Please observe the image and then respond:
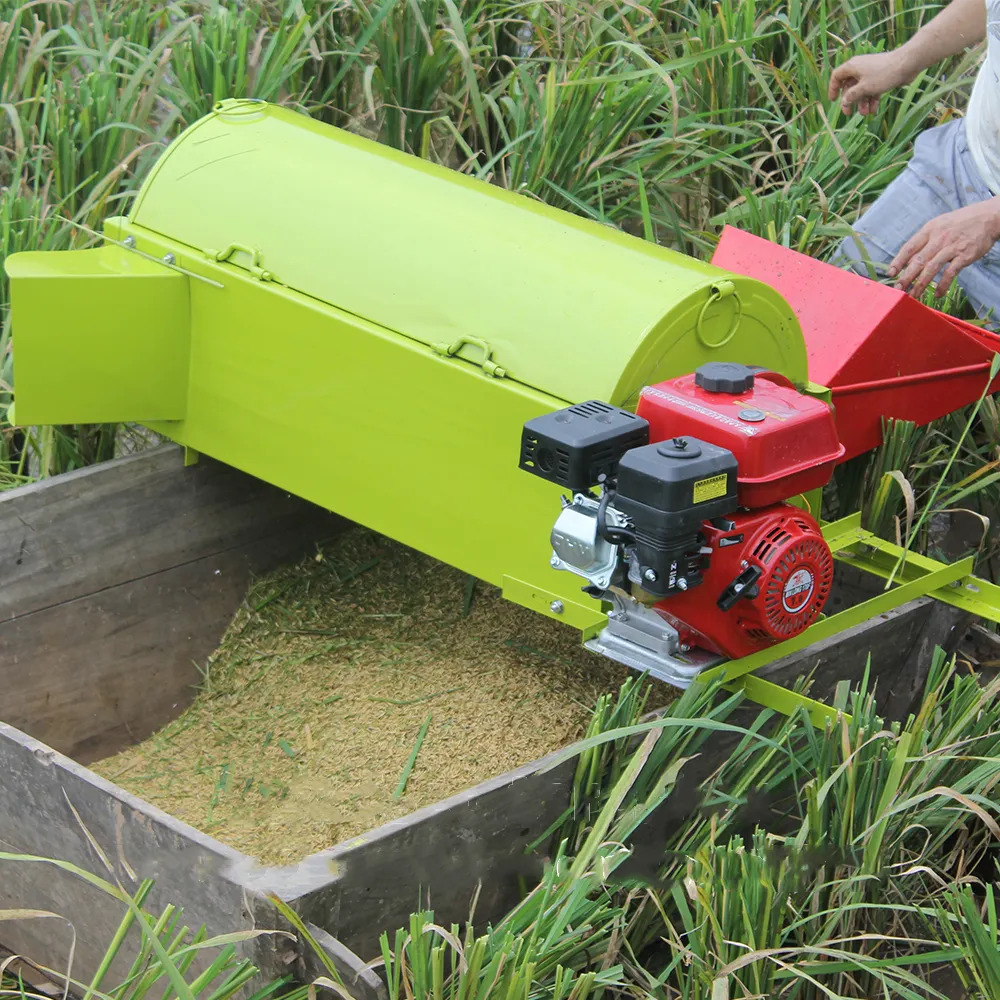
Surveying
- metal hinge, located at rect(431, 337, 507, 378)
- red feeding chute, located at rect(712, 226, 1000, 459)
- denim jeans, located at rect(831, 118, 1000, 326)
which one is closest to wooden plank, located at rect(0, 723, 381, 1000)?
metal hinge, located at rect(431, 337, 507, 378)

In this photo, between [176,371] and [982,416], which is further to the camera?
[982,416]

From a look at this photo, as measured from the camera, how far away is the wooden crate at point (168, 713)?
6.03ft

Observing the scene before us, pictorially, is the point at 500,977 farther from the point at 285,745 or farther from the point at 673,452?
the point at 285,745

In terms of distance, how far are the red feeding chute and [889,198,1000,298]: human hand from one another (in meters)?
0.09

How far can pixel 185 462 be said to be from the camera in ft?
9.54

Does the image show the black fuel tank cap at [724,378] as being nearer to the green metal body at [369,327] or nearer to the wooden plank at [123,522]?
the green metal body at [369,327]

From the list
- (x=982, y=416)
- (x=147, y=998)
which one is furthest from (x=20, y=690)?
(x=982, y=416)

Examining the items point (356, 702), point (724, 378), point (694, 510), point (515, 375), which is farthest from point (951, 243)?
point (356, 702)

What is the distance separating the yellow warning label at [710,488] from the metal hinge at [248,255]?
961 millimetres

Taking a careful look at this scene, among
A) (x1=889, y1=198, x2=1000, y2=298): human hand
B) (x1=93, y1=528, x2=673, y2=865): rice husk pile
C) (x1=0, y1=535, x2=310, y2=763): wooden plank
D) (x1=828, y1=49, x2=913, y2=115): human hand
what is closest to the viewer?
(x1=93, y1=528, x2=673, y2=865): rice husk pile

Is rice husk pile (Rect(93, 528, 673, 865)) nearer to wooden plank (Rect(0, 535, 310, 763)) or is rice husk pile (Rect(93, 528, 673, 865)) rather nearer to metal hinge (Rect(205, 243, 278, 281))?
wooden plank (Rect(0, 535, 310, 763))

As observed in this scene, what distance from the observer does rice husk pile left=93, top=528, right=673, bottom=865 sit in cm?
251

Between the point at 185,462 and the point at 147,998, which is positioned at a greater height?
the point at 185,462

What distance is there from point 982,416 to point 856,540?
0.62 metres
